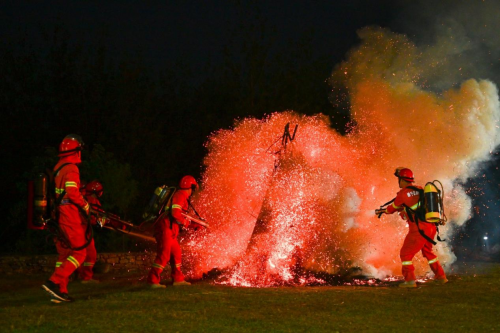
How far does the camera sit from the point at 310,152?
14500 mm

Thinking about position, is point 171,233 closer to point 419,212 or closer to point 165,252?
point 165,252


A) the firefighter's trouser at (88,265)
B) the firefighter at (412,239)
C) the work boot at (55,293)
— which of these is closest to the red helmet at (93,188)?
the firefighter's trouser at (88,265)

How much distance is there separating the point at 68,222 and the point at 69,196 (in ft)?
1.44

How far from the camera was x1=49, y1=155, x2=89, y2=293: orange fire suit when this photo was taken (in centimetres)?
898

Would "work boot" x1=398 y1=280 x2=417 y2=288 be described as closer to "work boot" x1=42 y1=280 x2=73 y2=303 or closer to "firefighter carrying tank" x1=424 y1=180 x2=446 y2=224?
"firefighter carrying tank" x1=424 y1=180 x2=446 y2=224

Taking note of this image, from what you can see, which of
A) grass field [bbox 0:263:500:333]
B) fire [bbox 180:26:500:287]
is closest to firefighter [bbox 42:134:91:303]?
grass field [bbox 0:263:500:333]

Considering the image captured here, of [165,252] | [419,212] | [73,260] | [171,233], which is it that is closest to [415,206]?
[419,212]

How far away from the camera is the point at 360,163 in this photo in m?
14.6

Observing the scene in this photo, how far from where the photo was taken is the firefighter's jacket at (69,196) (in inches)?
357

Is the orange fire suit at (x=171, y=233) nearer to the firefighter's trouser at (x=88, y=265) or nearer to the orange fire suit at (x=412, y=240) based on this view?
the firefighter's trouser at (x=88, y=265)

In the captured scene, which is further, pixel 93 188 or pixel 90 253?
pixel 93 188

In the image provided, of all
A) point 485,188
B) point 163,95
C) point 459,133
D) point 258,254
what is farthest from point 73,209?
point 485,188

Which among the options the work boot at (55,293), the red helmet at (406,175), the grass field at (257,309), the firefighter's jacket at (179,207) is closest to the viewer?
the grass field at (257,309)

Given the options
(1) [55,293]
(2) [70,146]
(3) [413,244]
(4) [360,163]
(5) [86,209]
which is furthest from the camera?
(4) [360,163]
